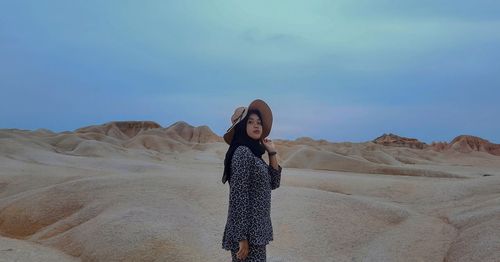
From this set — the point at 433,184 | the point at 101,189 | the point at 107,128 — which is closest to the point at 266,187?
the point at 101,189

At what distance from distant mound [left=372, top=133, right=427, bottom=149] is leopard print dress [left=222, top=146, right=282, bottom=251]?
54.9 metres

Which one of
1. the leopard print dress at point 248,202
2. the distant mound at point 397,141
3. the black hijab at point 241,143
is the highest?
the distant mound at point 397,141

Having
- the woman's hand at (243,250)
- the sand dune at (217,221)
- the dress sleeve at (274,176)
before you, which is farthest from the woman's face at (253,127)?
the sand dune at (217,221)

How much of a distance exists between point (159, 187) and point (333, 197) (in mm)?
→ 3133

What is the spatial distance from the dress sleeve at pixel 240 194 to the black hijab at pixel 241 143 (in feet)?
0.34

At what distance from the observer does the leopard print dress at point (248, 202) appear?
3.91 metres

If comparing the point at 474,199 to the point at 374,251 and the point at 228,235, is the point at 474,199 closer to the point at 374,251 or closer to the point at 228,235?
the point at 374,251

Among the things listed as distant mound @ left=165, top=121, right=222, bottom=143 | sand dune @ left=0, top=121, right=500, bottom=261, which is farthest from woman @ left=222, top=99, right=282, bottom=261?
distant mound @ left=165, top=121, right=222, bottom=143

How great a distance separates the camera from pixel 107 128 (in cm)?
5559

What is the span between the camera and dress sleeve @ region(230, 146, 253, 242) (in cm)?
390

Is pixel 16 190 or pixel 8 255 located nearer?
pixel 8 255

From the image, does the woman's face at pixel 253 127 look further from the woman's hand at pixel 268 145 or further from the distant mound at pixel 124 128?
the distant mound at pixel 124 128

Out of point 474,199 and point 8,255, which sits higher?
point 474,199

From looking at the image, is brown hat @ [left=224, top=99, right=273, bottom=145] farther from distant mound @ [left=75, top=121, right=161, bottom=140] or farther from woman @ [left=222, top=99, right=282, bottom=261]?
distant mound @ [left=75, top=121, right=161, bottom=140]
